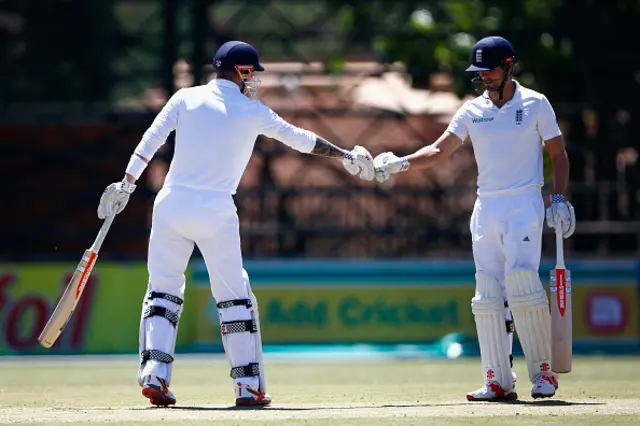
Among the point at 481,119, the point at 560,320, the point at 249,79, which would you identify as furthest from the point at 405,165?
the point at 560,320

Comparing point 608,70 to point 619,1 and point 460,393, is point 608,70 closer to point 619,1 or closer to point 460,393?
point 619,1

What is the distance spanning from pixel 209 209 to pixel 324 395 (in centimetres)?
174

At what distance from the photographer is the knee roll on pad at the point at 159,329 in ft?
26.7

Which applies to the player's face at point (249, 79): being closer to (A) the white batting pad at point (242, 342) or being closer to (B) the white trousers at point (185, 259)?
(B) the white trousers at point (185, 259)

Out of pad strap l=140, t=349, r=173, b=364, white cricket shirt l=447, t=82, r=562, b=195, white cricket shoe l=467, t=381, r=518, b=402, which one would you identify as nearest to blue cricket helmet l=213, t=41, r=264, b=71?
white cricket shirt l=447, t=82, r=562, b=195

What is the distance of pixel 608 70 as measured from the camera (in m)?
17.3

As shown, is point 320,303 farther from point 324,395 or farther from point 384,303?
point 324,395

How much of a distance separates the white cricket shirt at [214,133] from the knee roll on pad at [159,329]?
0.71m

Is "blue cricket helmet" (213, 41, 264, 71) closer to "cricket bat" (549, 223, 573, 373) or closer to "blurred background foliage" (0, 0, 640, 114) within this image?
"cricket bat" (549, 223, 573, 373)

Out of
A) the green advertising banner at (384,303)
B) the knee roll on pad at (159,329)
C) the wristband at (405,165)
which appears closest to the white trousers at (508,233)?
the wristband at (405,165)

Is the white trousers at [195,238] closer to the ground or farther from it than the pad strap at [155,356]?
farther from it

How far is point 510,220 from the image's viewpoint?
326 inches

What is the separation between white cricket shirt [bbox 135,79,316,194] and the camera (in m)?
8.14

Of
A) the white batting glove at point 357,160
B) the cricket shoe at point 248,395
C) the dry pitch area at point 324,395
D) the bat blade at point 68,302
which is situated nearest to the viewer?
the dry pitch area at point 324,395
